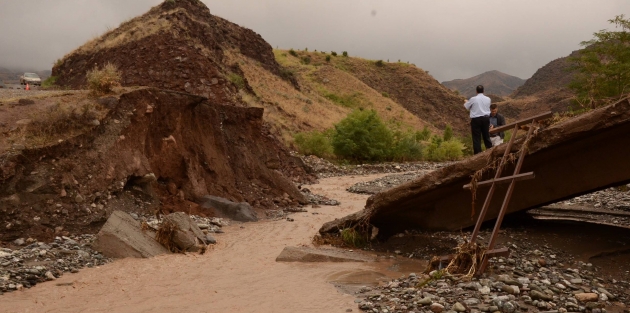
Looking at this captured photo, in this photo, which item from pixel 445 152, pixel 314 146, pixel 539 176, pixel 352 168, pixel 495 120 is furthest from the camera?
pixel 445 152

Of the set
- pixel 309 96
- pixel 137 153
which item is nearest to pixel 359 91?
pixel 309 96

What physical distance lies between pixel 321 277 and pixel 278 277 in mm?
599

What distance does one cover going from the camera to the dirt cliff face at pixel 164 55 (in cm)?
1898

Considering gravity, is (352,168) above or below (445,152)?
below

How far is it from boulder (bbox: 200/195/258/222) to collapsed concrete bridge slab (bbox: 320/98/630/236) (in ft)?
13.1

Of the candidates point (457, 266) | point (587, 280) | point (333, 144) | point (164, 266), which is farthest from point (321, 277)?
point (333, 144)

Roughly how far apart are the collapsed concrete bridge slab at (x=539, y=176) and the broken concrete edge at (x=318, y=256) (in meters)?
0.92

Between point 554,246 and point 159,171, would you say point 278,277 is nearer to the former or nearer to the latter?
point 554,246

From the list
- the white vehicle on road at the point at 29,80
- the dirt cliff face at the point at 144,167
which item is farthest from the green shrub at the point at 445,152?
the white vehicle on road at the point at 29,80

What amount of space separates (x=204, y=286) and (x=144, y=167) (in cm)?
533

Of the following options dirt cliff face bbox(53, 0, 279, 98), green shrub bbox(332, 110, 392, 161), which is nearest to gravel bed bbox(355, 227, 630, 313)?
dirt cliff face bbox(53, 0, 279, 98)

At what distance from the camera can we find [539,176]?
26.4ft

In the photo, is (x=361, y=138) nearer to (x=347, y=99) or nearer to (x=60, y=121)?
(x=60, y=121)

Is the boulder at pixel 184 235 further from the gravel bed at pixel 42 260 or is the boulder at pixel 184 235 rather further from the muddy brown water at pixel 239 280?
the gravel bed at pixel 42 260
